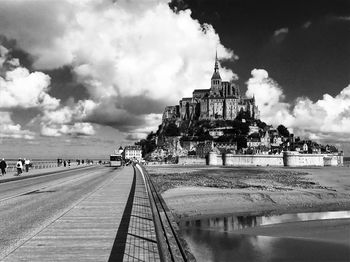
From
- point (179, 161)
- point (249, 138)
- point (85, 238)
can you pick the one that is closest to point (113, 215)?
point (85, 238)

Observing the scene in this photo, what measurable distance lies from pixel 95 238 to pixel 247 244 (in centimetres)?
838

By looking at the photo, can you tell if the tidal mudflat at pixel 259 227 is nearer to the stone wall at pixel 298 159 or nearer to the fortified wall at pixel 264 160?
the fortified wall at pixel 264 160

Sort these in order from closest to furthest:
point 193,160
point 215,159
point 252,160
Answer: point 193,160, point 215,159, point 252,160

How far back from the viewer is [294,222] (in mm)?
21109

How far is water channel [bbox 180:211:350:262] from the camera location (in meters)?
13.9

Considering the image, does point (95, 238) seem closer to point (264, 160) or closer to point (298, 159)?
point (264, 160)

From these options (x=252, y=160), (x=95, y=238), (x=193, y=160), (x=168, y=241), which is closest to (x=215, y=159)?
(x=193, y=160)

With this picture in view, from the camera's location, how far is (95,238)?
946 cm

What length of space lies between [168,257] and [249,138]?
179 metres

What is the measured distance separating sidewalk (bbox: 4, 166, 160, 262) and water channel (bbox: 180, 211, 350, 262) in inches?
126

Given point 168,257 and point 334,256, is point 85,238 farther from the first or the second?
point 334,256

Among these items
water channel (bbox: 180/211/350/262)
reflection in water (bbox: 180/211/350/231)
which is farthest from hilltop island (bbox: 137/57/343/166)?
water channel (bbox: 180/211/350/262)

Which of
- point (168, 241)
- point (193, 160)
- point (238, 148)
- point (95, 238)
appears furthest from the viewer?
point (238, 148)

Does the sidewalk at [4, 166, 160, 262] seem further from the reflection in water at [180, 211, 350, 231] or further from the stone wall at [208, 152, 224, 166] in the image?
the stone wall at [208, 152, 224, 166]
